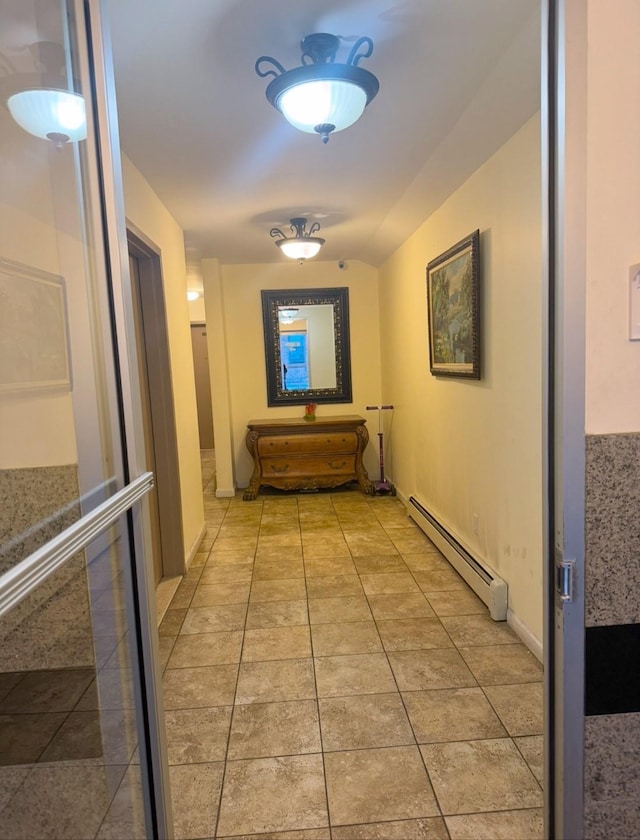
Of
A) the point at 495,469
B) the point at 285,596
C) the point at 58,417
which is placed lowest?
the point at 285,596

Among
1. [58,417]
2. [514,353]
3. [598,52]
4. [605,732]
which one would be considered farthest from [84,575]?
Result: [514,353]

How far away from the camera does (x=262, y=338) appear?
5.20 meters

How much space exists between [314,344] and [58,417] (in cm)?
425

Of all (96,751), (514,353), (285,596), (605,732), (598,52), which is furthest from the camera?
(285,596)

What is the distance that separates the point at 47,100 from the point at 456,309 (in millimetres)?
2267

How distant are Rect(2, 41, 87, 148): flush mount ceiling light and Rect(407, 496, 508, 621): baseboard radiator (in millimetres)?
2430

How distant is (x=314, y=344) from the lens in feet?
17.1

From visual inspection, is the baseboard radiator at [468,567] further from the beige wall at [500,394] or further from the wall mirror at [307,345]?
the wall mirror at [307,345]

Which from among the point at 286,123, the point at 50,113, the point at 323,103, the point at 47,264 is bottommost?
the point at 47,264

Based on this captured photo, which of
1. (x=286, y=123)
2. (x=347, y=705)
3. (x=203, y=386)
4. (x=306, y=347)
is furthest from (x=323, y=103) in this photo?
(x=203, y=386)

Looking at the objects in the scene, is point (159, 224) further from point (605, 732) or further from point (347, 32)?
point (605, 732)

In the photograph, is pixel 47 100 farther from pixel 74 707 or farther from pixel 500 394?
pixel 500 394

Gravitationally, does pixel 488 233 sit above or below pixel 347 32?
below

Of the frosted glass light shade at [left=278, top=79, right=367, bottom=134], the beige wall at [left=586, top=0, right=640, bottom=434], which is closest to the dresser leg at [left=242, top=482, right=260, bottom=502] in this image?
the frosted glass light shade at [left=278, top=79, right=367, bottom=134]
